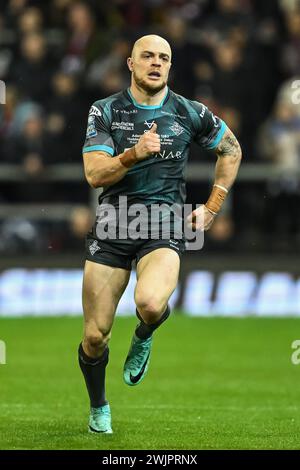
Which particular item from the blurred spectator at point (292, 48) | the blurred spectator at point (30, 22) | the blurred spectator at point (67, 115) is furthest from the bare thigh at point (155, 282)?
the blurred spectator at point (30, 22)

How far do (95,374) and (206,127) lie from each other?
205cm

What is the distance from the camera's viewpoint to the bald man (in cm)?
887

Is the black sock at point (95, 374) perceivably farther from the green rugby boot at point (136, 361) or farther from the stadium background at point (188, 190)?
the stadium background at point (188, 190)

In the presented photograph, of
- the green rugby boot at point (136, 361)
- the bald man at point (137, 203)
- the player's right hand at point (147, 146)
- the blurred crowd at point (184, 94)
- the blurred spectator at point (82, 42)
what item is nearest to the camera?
the player's right hand at point (147, 146)

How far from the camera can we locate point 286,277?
17.0 metres

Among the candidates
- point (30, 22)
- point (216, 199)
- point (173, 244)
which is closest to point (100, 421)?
point (173, 244)

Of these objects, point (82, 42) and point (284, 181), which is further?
point (82, 42)

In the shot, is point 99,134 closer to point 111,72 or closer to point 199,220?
point 199,220

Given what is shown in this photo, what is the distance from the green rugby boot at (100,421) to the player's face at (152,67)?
2420mm

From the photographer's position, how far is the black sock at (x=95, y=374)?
30.0 ft

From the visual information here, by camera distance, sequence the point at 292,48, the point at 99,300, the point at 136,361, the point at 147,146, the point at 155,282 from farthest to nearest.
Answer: the point at 292,48 → the point at 136,361 → the point at 99,300 → the point at 155,282 → the point at 147,146

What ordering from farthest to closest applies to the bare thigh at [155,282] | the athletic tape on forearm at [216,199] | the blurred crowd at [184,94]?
the blurred crowd at [184,94], the athletic tape on forearm at [216,199], the bare thigh at [155,282]

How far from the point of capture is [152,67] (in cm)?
889
